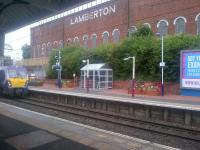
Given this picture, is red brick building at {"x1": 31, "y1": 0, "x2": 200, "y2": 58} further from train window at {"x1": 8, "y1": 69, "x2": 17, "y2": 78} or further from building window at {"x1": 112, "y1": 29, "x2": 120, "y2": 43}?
train window at {"x1": 8, "y1": 69, "x2": 17, "y2": 78}

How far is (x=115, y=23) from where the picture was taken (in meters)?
58.1

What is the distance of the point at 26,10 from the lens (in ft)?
29.6

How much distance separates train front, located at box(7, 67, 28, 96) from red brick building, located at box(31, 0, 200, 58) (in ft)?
30.3

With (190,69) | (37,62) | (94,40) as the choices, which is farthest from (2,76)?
(37,62)

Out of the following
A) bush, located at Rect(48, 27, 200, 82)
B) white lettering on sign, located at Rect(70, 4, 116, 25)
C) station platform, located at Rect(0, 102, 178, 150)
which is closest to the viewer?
station platform, located at Rect(0, 102, 178, 150)

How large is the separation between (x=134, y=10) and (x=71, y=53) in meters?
11.9

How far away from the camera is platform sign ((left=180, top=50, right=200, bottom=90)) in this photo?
30.6m

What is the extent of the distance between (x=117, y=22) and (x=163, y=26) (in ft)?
32.5

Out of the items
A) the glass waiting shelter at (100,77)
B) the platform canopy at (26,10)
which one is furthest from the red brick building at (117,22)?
the platform canopy at (26,10)

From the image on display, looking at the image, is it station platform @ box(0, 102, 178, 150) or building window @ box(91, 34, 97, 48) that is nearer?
station platform @ box(0, 102, 178, 150)

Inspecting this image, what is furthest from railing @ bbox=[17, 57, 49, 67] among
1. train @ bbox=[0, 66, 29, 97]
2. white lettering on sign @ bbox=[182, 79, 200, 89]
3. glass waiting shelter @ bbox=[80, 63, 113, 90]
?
white lettering on sign @ bbox=[182, 79, 200, 89]

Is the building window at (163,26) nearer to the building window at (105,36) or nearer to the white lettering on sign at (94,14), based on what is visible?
the white lettering on sign at (94,14)

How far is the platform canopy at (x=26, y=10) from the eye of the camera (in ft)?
26.8

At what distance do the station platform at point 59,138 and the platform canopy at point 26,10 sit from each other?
321 cm
